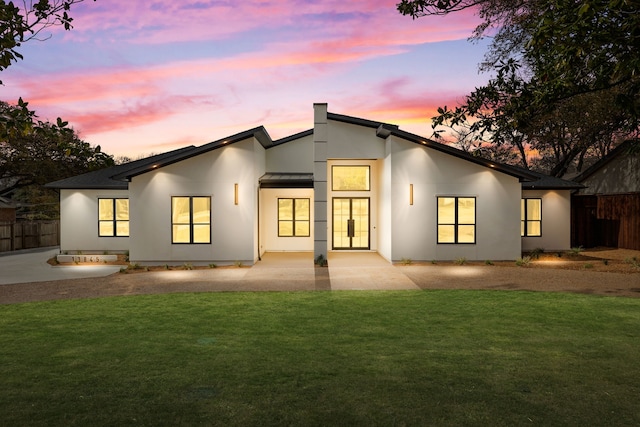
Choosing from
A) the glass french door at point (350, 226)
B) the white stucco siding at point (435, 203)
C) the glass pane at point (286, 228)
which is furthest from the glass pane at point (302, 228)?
the white stucco siding at point (435, 203)

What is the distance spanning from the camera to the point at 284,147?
67.1 ft

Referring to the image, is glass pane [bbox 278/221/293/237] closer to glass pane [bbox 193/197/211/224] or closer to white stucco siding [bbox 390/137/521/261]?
glass pane [bbox 193/197/211/224]

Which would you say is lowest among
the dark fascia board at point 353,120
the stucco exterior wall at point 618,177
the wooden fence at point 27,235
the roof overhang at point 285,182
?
the wooden fence at point 27,235

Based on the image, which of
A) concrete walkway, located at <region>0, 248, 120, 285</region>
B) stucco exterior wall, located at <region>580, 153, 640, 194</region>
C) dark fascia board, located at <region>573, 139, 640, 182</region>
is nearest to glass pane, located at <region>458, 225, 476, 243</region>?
dark fascia board, located at <region>573, 139, 640, 182</region>

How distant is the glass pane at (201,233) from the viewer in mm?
17172

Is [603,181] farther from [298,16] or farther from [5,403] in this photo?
[5,403]

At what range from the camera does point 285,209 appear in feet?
70.7

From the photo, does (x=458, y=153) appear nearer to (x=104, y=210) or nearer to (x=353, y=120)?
(x=353, y=120)

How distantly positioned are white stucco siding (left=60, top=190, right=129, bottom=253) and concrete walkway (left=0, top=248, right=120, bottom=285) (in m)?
1.40

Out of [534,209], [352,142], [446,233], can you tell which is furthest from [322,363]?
[534,209]

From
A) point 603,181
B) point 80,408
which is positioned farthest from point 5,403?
point 603,181

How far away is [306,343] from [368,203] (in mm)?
14100

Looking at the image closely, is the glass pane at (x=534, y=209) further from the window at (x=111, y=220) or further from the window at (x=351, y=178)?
the window at (x=111, y=220)

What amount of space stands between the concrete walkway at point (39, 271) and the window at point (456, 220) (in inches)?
457
